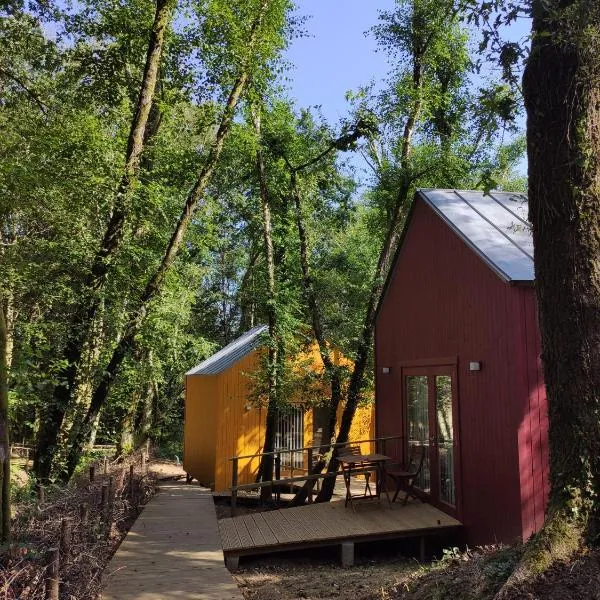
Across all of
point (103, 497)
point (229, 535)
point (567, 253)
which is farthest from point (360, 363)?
point (567, 253)

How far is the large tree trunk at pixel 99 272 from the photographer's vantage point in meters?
8.10

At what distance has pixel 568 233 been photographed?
3.86 metres

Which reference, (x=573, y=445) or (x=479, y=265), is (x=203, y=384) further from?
(x=573, y=445)

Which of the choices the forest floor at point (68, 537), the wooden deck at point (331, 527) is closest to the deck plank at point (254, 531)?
the wooden deck at point (331, 527)

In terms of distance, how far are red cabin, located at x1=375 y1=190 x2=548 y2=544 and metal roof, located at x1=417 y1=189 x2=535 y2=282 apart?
0.02 m

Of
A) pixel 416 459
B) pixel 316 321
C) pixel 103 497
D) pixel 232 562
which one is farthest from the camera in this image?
pixel 316 321

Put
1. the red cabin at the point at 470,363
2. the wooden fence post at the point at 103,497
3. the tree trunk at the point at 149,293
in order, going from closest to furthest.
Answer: the wooden fence post at the point at 103,497 → the red cabin at the point at 470,363 → the tree trunk at the point at 149,293

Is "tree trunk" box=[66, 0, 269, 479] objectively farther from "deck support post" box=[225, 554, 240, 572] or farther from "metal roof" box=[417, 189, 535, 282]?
"metal roof" box=[417, 189, 535, 282]

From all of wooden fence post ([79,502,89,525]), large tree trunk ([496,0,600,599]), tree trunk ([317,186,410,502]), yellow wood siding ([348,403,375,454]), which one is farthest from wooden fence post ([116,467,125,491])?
yellow wood siding ([348,403,375,454])

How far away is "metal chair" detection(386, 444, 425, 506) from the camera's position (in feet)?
28.0

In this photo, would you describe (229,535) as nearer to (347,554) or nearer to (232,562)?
(232,562)

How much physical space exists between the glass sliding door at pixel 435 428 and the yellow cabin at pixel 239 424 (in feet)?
14.8

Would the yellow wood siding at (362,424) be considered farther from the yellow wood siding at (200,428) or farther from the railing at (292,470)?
the yellow wood siding at (200,428)

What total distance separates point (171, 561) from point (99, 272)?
433 cm
